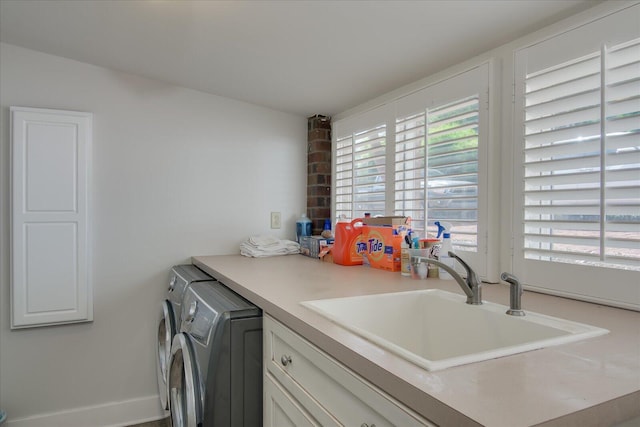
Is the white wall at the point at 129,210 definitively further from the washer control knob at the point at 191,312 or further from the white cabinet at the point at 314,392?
the white cabinet at the point at 314,392

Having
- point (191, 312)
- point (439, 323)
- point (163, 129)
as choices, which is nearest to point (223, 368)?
point (191, 312)

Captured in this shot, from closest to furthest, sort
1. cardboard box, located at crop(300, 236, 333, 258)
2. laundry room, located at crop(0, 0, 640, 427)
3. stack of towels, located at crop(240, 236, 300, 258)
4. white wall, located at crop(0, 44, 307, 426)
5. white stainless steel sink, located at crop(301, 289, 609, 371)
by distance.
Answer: white stainless steel sink, located at crop(301, 289, 609, 371) → laundry room, located at crop(0, 0, 640, 427) → white wall, located at crop(0, 44, 307, 426) → cardboard box, located at crop(300, 236, 333, 258) → stack of towels, located at crop(240, 236, 300, 258)

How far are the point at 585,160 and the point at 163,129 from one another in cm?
219

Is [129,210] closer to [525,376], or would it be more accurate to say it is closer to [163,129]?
[163,129]

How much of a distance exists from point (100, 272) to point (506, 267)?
213 centimetres

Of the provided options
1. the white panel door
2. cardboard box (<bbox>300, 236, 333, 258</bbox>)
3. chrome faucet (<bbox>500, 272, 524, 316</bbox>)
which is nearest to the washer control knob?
cardboard box (<bbox>300, 236, 333, 258</bbox>)

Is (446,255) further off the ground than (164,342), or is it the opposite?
(446,255)

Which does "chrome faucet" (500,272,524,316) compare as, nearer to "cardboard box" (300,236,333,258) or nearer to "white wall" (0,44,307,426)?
"cardboard box" (300,236,333,258)

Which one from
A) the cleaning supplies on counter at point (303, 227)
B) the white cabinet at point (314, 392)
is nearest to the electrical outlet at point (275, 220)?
the cleaning supplies on counter at point (303, 227)

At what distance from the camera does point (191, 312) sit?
154 centimetres

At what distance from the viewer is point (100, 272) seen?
7.43ft

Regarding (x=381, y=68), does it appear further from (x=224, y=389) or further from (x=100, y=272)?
(x=100, y=272)

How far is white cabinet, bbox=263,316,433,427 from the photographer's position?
2.43 ft

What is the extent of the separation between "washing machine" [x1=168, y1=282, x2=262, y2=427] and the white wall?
1109 mm
